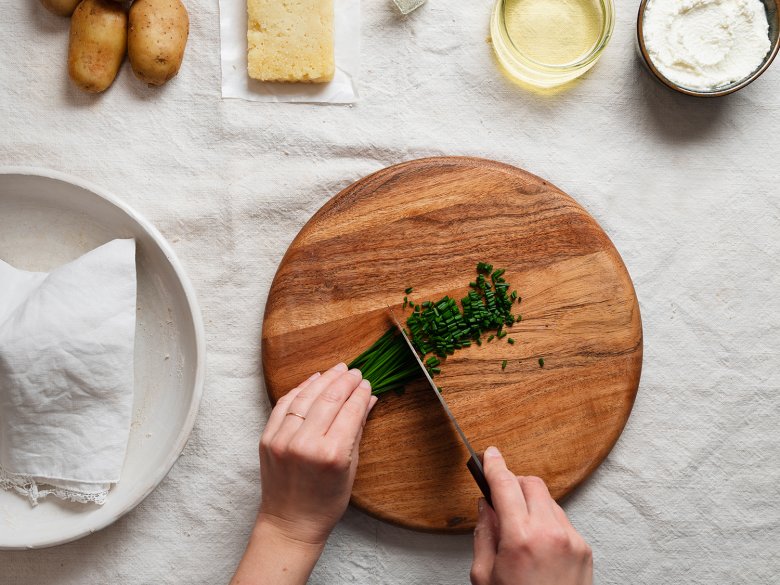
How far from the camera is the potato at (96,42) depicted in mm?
1131

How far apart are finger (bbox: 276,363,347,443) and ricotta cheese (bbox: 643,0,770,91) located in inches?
31.3

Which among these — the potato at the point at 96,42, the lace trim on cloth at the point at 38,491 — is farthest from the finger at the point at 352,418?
the potato at the point at 96,42

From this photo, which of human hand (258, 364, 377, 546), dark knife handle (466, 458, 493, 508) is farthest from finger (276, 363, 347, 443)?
dark knife handle (466, 458, 493, 508)

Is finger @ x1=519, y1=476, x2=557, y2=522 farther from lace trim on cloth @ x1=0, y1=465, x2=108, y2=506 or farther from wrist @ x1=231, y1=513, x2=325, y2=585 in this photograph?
lace trim on cloth @ x1=0, y1=465, x2=108, y2=506

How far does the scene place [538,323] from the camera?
1121 millimetres

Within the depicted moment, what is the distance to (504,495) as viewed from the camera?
93 centimetres

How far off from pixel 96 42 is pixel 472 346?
33.7 inches

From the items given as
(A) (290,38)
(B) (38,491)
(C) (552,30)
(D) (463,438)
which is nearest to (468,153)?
(C) (552,30)

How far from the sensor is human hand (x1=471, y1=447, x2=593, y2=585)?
0.89 metres

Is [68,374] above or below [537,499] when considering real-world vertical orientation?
above

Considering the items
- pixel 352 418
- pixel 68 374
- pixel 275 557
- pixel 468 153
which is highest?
pixel 468 153

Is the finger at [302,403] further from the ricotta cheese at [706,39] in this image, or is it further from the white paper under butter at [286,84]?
the ricotta cheese at [706,39]

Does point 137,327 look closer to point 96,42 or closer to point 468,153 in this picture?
point 96,42

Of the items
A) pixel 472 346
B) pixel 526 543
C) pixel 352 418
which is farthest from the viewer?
pixel 472 346
